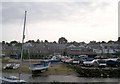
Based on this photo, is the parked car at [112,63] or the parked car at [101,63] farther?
the parked car at [112,63]

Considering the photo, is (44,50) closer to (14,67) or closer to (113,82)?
(14,67)

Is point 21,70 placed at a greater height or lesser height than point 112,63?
lesser

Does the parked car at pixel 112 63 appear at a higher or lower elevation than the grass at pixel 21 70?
higher

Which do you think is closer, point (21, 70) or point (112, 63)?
point (21, 70)

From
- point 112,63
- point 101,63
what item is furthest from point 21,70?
point 112,63

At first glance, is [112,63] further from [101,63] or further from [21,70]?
[21,70]

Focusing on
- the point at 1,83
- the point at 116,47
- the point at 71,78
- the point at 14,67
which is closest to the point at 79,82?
the point at 71,78

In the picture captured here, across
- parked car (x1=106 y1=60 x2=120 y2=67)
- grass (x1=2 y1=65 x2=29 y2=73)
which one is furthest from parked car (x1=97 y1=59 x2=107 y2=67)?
grass (x1=2 y1=65 x2=29 y2=73)

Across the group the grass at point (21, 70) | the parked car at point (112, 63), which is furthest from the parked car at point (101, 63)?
the grass at point (21, 70)

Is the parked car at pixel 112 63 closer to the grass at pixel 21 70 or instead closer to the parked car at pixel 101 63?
the parked car at pixel 101 63

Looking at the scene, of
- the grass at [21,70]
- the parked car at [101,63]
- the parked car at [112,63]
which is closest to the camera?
the grass at [21,70]

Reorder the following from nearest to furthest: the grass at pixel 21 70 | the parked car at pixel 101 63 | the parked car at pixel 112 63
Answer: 1. the grass at pixel 21 70
2. the parked car at pixel 101 63
3. the parked car at pixel 112 63

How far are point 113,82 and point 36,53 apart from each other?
48.1 meters

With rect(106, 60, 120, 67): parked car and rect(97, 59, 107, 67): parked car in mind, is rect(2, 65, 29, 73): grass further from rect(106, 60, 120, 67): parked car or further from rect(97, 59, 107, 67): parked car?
rect(106, 60, 120, 67): parked car
